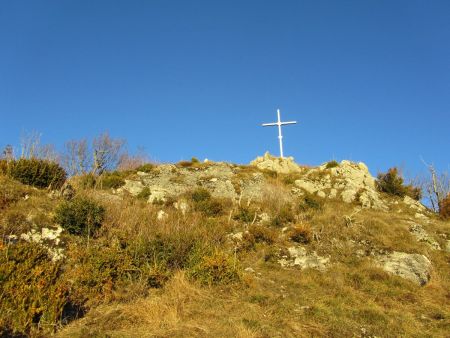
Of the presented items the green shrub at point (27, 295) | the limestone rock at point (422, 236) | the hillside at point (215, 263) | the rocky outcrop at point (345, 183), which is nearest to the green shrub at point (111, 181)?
the hillside at point (215, 263)

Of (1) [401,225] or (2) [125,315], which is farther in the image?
(1) [401,225]

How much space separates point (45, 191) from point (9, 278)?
26.5 feet

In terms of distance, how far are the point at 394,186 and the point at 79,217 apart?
1727cm

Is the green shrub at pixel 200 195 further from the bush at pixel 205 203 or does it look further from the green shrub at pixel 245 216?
the green shrub at pixel 245 216

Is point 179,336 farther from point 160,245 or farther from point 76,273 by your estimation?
point 160,245

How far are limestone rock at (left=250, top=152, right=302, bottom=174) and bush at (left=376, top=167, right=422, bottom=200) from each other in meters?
4.92

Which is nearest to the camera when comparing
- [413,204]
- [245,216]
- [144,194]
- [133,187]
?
[245,216]

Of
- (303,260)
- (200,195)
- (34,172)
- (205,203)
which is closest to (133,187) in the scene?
(200,195)

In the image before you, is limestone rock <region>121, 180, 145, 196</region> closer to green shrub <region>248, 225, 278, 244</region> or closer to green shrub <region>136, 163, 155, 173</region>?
green shrub <region>136, 163, 155, 173</region>

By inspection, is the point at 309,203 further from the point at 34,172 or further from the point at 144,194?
the point at 34,172

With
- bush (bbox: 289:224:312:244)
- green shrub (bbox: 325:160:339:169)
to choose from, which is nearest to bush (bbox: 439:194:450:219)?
green shrub (bbox: 325:160:339:169)

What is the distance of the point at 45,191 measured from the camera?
1396cm

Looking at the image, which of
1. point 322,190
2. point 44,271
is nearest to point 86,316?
point 44,271

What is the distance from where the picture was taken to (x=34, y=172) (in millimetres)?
14508
